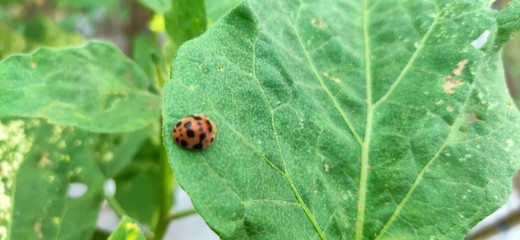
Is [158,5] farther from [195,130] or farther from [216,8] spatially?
[195,130]

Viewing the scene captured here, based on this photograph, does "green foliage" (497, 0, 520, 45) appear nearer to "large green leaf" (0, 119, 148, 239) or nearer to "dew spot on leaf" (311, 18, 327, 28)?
"dew spot on leaf" (311, 18, 327, 28)

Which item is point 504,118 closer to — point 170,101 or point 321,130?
point 321,130

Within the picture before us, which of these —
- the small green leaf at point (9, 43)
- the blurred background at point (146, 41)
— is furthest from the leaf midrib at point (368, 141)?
the small green leaf at point (9, 43)

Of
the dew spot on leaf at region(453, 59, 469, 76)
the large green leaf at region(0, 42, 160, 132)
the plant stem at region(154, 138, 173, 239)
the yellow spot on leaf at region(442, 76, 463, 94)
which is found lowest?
the plant stem at region(154, 138, 173, 239)

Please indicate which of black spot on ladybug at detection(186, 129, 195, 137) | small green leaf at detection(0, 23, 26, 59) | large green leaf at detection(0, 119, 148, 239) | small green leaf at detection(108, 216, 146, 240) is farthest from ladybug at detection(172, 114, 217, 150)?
small green leaf at detection(0, 23, 26, 59)

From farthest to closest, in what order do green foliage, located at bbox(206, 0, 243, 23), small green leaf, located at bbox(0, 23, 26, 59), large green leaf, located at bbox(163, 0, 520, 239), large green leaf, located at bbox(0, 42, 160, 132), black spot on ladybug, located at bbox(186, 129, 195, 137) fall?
small green leaf, located at bbox(0, 23, 26, 59) → green foliage, located at bbox(206, 0, 243, 23) → large green leaf, located at bbox(0, 42, 160, 132) → large green leaf, located at bbox(163, 0, 520, 239) → black spot on ladybug, located at bbox(186, 129, 195, 137)

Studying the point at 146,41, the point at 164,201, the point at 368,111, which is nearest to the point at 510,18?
the point at 368,111

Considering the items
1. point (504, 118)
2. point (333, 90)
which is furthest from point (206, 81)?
point (504, 118)
